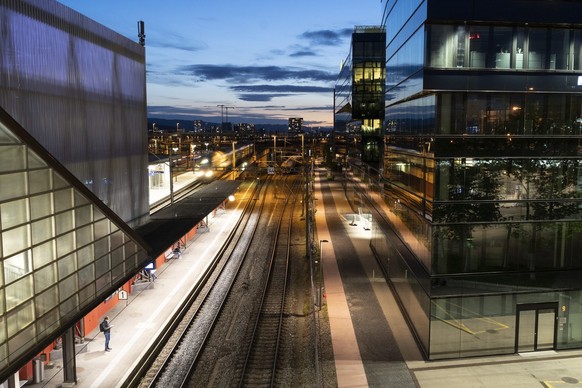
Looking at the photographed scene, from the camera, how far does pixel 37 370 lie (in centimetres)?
1605

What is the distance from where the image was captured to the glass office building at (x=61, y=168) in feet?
40.4

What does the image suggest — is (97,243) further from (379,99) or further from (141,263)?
(379,99)

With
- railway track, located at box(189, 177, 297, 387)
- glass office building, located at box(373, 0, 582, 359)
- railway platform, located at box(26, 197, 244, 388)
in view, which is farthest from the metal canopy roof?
glass office building, located at box(373, 0, 582, 359)

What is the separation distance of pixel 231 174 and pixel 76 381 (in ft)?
196

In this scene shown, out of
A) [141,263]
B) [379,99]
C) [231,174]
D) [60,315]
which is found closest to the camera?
[60,315]

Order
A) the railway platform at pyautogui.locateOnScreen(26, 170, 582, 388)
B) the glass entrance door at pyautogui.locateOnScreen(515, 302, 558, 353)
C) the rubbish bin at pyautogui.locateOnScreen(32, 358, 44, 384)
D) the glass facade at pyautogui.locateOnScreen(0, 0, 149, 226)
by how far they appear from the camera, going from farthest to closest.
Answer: the glass entrance door at pyautogui.locateOnScreen(515, 302, 558, 353)
the glass facade at pyautogui.locateOnScreen(0, 0, 149, 226)
the railway platform at pyautogui.locateOnScreen(26, 170, 582, 388)
the rubbish bin at pyautogui.locateOnScreen(32, 358, 44, 384)

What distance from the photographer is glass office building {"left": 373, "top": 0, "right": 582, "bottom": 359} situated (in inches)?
693

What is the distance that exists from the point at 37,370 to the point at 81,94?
39.5 feet

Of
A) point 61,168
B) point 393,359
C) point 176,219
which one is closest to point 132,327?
point 61,168

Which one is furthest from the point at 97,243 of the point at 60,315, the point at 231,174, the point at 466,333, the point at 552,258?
the point at 231,174

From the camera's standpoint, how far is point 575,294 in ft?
62.0

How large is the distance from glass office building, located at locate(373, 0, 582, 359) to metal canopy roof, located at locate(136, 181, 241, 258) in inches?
502

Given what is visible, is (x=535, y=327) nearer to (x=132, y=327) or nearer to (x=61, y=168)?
(x=132, y=327)

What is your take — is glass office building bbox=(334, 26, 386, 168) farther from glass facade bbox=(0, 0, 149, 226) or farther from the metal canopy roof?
glass facade bbox=(0, 0, 149, 226)
